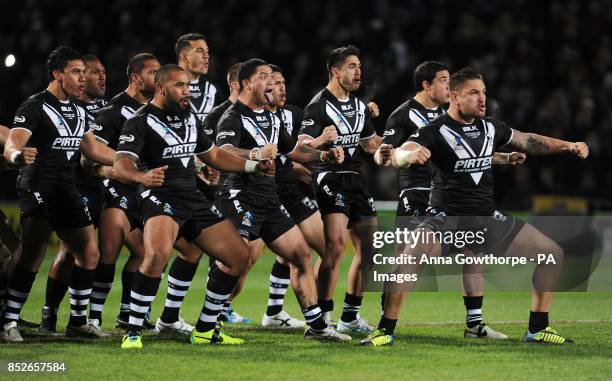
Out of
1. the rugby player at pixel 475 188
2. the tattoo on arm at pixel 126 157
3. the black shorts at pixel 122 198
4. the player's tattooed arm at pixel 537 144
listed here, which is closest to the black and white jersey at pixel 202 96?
the black shorts at pixel 122 198

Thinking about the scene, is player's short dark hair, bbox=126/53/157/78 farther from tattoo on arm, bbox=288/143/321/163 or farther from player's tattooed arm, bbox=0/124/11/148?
tattoo on arm, bbox=288/143/321/163

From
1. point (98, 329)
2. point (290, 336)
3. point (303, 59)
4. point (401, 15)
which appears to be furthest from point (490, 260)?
→ point (401, 15)

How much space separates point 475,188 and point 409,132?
1434 mm

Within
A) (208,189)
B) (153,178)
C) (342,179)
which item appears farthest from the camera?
(208,189)

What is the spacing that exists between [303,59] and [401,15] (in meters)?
2.85

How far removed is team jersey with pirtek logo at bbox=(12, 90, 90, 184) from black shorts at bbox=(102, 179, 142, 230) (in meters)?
0.51

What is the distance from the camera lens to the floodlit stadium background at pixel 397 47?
2059 cm

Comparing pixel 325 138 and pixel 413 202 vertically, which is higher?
pixel 325 138

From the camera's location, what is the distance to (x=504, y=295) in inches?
594

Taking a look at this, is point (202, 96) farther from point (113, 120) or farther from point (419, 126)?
Result: point (419, 126)

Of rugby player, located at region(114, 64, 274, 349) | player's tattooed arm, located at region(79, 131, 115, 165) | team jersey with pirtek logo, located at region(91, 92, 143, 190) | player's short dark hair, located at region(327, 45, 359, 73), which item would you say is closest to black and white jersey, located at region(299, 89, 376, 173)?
player's short dark hair, located at region(327, 45, 359, 73)

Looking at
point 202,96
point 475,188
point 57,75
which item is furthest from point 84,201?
point 475,188

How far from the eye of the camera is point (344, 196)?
11.4 metres

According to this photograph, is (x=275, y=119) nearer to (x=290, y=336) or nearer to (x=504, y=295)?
(x=290, y=336)
